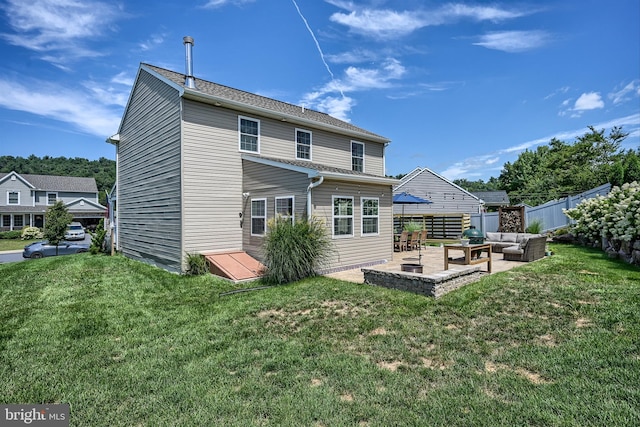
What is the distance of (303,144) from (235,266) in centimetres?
574

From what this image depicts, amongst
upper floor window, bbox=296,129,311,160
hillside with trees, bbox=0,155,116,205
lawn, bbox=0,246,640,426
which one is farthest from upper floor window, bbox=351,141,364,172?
hillside with trees, bbox=0,155,116,205

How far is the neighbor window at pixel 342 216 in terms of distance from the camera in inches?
379

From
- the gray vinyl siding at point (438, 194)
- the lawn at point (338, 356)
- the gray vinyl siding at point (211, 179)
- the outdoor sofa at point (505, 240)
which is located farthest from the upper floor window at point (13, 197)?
the outdoor sofa at point (505, 240)

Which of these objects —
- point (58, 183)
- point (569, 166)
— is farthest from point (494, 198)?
point (58, 183)

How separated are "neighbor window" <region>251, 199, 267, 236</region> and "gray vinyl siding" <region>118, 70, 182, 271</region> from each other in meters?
2.39

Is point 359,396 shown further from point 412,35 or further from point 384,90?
point 384,90

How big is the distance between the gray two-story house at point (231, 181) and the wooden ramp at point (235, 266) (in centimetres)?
39

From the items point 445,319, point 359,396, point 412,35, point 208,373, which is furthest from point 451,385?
point 412,35

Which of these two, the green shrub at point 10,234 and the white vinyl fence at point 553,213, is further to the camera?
the green shrub at point 10,234

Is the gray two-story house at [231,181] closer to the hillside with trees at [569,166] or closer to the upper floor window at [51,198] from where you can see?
the hillside with trees at [569,166]

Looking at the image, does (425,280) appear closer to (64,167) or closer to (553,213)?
(553,213)

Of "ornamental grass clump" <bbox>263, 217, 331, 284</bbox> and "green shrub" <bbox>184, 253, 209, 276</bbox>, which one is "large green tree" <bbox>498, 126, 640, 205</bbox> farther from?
"green shrub" <bbox>184, 253, 209, 276</bbox>

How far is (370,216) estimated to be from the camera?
420 inches

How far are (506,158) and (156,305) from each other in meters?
58.7
